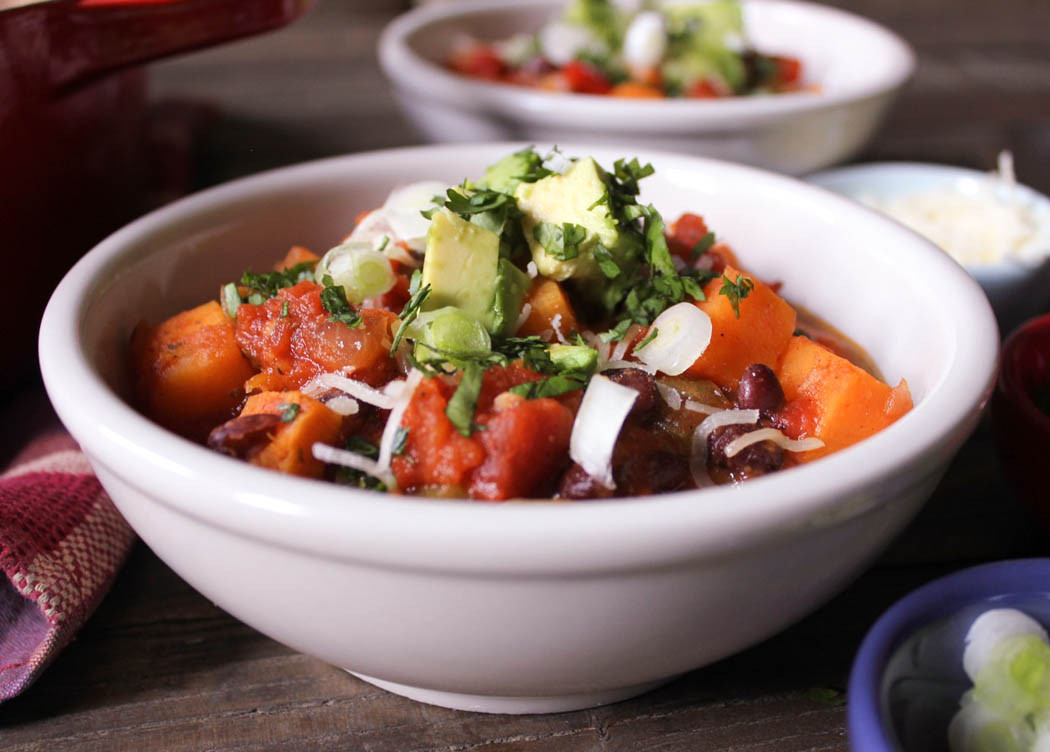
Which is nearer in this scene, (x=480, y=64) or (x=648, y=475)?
(x=648, y=475)

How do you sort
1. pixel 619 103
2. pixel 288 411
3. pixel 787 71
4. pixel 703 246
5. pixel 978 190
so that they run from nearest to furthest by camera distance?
1. pixel 288 411
2. pixel 703 246
3. pixel 619 103
4. pixel 978 190
5. pixel 787 71

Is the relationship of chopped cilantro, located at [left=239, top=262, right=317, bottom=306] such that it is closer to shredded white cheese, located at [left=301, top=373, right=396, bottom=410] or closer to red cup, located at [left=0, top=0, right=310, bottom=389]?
shredded white cheese, located at [left=301, top=373, right=396, bottom=410]

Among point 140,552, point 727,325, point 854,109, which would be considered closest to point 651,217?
point 727,325

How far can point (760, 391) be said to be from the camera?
169 cm

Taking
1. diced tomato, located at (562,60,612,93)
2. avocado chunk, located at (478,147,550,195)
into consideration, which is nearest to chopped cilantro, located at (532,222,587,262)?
avocado chunk, located at (478,147,550,195)

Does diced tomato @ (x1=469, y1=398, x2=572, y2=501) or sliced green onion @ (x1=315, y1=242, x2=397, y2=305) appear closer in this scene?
diced tomato @ (x1=469, y1=398, x2=572, y2=501)

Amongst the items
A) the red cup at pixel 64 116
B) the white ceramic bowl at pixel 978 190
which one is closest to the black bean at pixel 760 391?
the white ceramic bowl at pixel 978 190

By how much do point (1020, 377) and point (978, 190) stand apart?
1.22 m

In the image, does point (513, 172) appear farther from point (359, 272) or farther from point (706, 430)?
point (706, 430)

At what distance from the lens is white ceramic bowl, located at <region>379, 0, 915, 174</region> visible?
2.98 m

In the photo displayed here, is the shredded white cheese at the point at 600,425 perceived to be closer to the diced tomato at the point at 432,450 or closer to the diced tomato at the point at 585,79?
the diced tomato at the point at 432,450

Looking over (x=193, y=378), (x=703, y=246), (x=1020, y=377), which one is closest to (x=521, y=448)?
(x=193, y=378)

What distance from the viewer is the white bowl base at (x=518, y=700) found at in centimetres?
159

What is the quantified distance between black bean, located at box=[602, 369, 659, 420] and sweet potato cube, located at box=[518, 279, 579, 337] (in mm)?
183
